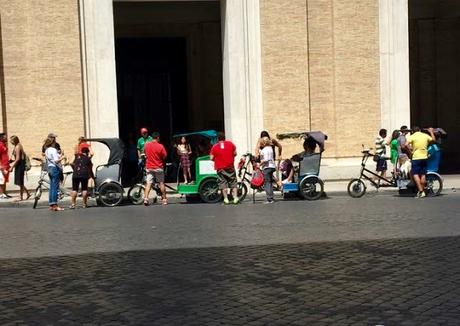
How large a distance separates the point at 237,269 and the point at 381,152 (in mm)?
11983

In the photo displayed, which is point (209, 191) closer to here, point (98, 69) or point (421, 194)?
point (421, 194)

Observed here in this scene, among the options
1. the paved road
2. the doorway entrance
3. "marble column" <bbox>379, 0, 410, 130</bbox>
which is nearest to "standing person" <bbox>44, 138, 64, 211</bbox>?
the paved road

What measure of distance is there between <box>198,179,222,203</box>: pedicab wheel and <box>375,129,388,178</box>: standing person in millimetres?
4722

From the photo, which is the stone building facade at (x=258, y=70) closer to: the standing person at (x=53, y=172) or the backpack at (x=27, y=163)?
the backpack at (x=27, y=163)

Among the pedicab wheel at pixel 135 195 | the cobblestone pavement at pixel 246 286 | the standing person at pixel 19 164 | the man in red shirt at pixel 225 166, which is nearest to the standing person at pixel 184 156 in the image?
the pedicab wheel at pixel 135 195

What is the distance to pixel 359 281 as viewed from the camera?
22.3 feet

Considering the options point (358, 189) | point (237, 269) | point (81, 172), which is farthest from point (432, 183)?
point (237, 269)

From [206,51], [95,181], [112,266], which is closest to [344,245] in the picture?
[112,266]

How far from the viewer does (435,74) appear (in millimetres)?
26188

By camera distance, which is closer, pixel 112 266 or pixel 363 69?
pixel 112 266

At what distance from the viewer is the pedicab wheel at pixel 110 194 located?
15.3 meters

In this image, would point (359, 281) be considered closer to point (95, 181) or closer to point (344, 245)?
point (344, 245)

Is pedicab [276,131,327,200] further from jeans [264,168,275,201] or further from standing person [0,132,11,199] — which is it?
standing person [0,132,11,199]

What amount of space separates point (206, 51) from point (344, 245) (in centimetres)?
1811
